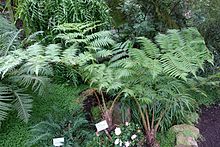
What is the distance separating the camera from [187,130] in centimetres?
258

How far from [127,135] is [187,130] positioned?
0.58 metres

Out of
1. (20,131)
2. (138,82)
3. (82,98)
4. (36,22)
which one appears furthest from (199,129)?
(36,22)

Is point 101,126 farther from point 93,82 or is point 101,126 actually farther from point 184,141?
point 184,141

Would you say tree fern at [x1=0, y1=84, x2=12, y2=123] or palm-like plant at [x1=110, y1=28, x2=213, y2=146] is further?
tree fern at [x1=0, y1=84, x2=12, y2=123]

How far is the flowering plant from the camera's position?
2.33m

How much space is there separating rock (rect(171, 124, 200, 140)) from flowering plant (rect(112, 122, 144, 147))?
1.18 feet

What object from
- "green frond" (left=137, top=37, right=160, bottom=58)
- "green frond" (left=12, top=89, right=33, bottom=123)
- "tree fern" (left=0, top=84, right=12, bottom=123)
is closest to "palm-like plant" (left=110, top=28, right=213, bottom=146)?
"green frond" (left=137, top=37, right=160, bottom=58)

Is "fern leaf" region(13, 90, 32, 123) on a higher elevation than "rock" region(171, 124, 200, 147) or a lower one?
higher

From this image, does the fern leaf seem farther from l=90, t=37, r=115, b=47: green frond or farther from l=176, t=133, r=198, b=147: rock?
l=176, t=133, r=198, b=147: rock

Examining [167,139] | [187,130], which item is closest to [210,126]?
[187,130]

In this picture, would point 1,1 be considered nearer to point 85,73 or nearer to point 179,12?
point 179,12

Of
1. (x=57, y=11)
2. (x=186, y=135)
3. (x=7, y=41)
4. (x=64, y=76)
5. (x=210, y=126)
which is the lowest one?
(x=210, y=126)

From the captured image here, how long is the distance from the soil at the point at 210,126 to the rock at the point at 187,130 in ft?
0.32

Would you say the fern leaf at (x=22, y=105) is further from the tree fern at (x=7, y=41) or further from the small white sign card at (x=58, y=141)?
the tree fern at (x=7, y=41)
